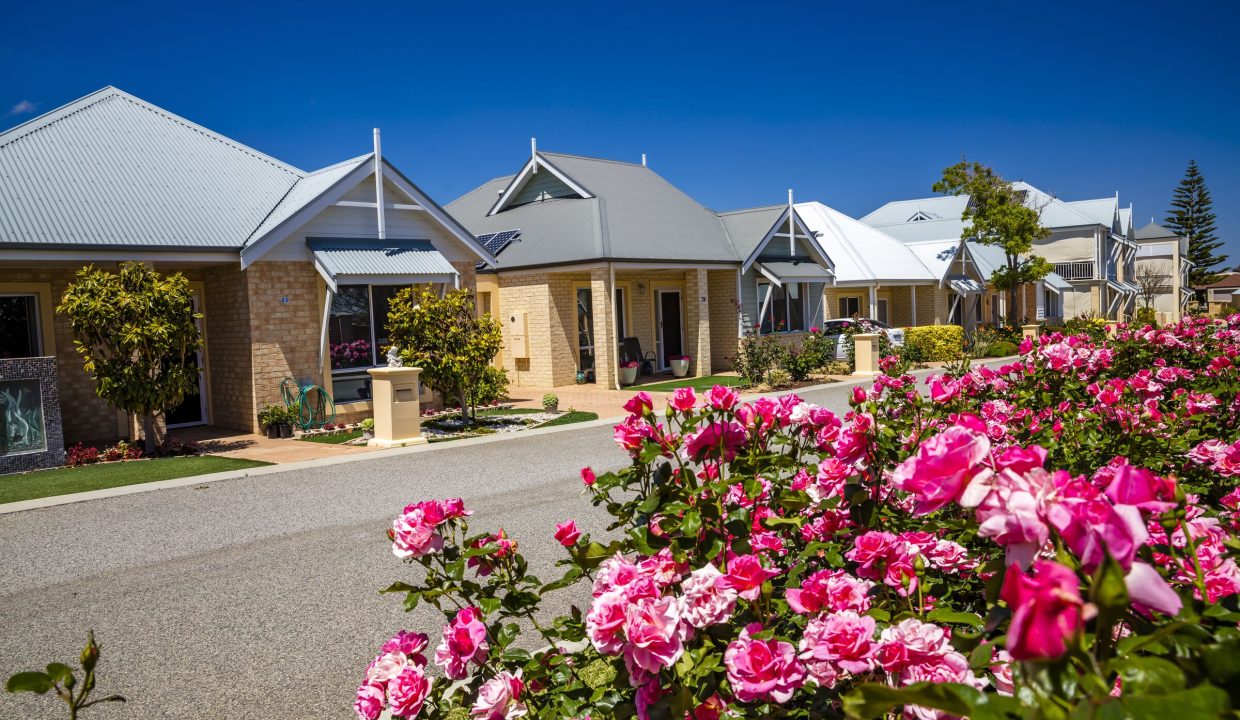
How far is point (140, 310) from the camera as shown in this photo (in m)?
12.7

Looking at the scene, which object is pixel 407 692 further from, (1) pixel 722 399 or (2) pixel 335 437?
(2) pixel 335 437

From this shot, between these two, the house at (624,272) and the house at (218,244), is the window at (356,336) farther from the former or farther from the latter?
the house at (624,272)

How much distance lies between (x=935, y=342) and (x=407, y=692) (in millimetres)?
28858

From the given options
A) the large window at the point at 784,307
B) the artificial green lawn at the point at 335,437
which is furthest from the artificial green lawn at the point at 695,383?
the artificial green lawn at the point at 335,437

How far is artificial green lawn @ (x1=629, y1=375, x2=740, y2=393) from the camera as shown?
20.6m

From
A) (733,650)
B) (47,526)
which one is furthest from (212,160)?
(733,650)

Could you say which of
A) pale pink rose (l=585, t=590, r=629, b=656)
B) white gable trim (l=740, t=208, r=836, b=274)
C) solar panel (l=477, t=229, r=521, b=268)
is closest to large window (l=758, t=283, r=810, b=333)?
white gable trim (l=740, t=208, r=836, b=274)

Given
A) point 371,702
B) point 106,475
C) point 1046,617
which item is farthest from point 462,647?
point 106,475

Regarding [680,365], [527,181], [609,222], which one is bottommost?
[680,365]

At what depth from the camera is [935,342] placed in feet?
95.1

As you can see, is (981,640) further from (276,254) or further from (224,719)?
(276,254)

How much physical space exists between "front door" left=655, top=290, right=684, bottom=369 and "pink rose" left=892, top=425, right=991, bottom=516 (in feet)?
75.5

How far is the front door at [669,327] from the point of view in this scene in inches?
967

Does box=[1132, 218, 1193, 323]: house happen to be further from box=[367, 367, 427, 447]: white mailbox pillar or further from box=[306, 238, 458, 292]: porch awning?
box=[367, 367, 427, 447]: white mailbox pillar
